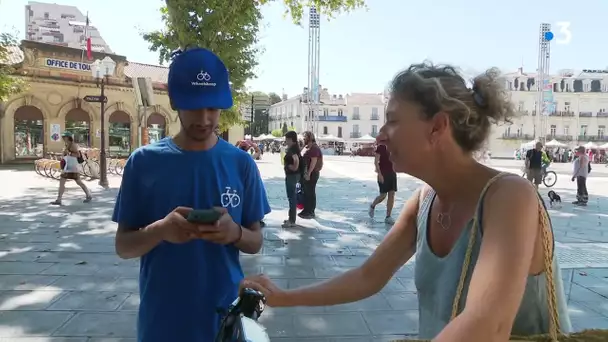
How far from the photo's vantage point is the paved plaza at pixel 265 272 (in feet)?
12.6

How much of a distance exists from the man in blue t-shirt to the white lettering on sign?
28.5 meters

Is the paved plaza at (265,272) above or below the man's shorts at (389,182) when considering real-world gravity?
below

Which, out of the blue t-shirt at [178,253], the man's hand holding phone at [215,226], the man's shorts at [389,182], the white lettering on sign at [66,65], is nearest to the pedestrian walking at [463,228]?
the man's hand holding phone at [215,226]

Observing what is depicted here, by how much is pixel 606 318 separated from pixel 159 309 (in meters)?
4.23

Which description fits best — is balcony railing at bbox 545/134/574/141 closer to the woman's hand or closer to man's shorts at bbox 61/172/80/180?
man's shorts at bbox 61/172/80/180

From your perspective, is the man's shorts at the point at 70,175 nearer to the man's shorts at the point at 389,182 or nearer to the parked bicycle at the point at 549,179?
the man's shorts at the point at 389,182

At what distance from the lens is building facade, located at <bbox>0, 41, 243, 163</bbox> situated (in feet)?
82.5

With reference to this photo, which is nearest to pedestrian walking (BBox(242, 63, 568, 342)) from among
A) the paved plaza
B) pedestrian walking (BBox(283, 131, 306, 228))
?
the paved plaza

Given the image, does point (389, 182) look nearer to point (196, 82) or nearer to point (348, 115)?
point (196, 82)

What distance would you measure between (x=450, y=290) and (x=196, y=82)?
3.56 ft

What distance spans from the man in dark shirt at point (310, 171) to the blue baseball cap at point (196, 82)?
7.59 m

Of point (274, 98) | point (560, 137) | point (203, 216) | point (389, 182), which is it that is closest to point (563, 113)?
point (560, 137)

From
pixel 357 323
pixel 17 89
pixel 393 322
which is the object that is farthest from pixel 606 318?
pixel 17 89

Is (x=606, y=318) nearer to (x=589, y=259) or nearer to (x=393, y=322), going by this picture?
(x=393, y=322)
